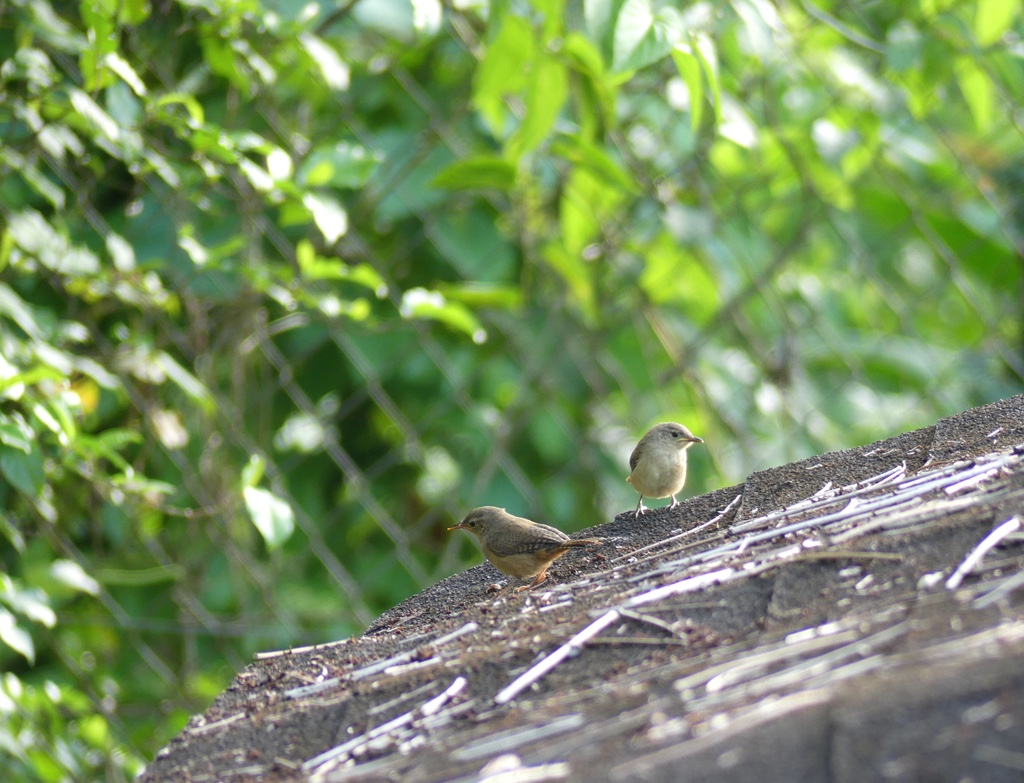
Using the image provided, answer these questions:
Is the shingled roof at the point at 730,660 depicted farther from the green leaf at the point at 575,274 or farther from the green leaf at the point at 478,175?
the green leaf at the point at 575,274

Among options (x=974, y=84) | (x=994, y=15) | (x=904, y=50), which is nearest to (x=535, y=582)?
(x=994, y=15)

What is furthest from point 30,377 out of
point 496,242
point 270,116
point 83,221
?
point 496,242

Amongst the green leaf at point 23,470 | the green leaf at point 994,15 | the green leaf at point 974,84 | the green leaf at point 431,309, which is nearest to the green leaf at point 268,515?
the green leaf at point 23,470

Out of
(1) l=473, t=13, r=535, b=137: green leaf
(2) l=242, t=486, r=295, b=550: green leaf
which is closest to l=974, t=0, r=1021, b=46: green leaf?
(1) l=473, t=13, r=535, b=137: green leaf

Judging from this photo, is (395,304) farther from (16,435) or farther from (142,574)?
(16,435)

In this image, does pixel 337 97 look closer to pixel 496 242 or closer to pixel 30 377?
pixel 496 242

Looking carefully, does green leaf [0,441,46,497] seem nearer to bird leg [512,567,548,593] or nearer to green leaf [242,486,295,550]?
green leaf [242,486,295,550]
